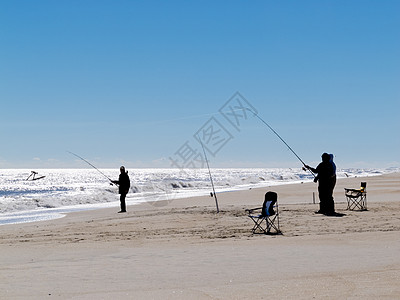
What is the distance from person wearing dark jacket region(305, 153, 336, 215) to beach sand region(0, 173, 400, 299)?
82.2 inches

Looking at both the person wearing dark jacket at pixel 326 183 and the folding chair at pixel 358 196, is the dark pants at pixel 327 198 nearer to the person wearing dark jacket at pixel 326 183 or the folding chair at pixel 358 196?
the person wearing dark jacket at pixel 326 183

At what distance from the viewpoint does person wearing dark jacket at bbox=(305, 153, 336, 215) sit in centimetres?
1441

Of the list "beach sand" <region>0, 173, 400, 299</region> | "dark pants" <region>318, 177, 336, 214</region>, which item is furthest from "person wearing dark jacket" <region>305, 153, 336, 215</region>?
"beach sand" <region>0, 173, 400, 299</region>

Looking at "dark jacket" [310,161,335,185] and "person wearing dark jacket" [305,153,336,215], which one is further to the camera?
"dark jacket" [310,161,335,185]

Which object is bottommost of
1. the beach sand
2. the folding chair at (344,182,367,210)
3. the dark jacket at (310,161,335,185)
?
the beach sand

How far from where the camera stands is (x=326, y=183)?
1457 cm

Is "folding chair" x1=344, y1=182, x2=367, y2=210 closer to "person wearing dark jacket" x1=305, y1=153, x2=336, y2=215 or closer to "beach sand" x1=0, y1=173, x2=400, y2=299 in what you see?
"person wearing dark jacket" x1=305, y1=153, x2=336, y2=215

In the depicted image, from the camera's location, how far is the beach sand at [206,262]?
5.71 meters

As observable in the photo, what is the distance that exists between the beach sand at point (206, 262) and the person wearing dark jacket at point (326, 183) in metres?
2.09

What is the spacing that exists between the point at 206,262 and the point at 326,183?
8065 mm

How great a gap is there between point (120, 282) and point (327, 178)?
9711mm

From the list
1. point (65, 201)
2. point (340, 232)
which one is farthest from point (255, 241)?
point (65, 201)

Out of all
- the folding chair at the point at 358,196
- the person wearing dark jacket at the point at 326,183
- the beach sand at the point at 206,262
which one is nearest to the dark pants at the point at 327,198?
the person wearing dark jacket at the point at 326,183

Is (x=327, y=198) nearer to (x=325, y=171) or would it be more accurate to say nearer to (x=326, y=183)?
(x=326, y=183)
